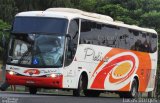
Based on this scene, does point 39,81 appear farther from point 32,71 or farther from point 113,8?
point 113,8

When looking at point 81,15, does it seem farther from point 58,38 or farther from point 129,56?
point 129,56

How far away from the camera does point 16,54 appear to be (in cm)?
2556

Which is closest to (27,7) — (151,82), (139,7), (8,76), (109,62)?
(139,7)

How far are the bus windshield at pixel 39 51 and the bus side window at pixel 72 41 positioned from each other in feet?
1.12

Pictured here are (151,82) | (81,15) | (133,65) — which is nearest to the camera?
(81,15)

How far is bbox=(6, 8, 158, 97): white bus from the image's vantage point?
81.8ft

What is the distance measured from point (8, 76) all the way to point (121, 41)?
685 centimetres

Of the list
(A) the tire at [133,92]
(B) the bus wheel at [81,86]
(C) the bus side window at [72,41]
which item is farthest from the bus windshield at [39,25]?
(A) the tire at [133,92]

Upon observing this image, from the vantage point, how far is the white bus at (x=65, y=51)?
24.9 metres

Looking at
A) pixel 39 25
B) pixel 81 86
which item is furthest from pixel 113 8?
pixel 39 25

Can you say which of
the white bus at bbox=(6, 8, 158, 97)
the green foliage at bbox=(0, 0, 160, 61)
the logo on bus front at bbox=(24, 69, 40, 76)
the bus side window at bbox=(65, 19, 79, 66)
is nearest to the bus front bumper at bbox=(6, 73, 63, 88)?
the white bus at bbox=(6, 8, 158, 97)

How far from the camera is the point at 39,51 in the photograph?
25.0m

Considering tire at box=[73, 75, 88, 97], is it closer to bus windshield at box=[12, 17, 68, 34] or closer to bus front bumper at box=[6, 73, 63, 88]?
bus front bumper at box=[6, 73, 63, 88]

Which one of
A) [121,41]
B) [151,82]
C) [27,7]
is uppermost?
[27,7]
